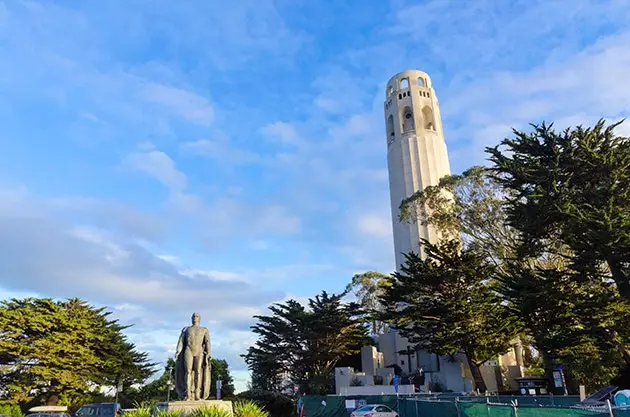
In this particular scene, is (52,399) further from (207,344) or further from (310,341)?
(207,344)

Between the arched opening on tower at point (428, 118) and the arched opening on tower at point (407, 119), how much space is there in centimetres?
156

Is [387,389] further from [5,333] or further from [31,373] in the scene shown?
[5,333]

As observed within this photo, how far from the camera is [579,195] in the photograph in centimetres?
2231

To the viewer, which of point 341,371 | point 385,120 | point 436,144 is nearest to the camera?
point 341,371

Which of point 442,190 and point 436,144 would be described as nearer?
point 442,190

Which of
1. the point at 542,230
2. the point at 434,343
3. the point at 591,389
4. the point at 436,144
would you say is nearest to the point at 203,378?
the point at 542,230

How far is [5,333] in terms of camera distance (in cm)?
3666

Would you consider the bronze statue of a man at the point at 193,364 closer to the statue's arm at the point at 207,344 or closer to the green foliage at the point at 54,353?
the statue's arm at the point at 207,344

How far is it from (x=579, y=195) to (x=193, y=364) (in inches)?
736

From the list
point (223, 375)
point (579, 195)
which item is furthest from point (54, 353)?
point (579, 195)

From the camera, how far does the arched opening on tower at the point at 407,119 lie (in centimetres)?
5897

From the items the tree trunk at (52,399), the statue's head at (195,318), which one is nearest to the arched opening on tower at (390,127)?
the tree trunk at (52,399)

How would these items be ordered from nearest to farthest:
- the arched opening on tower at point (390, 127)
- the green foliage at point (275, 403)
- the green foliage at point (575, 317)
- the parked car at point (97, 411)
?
the green foliage at point (575, 317) < the parked car at point (97, 411) < the green foliage at point (275, 403) < the arched opening on tower at point (390, 127)

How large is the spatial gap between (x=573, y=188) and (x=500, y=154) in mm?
4127
